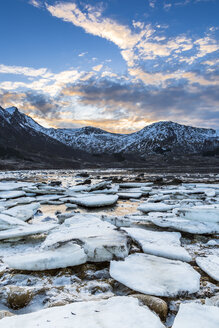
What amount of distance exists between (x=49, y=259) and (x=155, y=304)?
131 centimetres

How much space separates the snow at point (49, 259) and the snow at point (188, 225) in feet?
6.23

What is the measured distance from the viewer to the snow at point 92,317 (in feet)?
5.01

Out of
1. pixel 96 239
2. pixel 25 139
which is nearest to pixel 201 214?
pixel 96 239

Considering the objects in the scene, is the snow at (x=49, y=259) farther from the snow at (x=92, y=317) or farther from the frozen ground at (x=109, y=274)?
the snow at (x=92, y=317)

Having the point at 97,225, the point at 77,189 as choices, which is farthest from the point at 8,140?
the point at 97,225

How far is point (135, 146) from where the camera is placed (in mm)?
136000

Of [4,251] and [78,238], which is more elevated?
[78,238]

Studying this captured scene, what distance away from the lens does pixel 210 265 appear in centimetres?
269

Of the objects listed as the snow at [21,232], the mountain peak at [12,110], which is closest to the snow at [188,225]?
the snow at [21,232]

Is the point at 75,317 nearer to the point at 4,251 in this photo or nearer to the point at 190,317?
the point at 190,317

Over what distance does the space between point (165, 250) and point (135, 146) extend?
441 ft

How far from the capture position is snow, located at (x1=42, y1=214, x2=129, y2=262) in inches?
112

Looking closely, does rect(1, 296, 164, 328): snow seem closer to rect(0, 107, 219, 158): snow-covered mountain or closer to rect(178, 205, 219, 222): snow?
rect(178, 205, 219, 222): snow

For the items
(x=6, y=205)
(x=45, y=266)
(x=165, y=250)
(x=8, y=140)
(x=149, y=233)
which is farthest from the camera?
(x=8, y=140)
